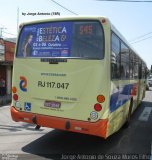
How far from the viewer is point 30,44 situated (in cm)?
727

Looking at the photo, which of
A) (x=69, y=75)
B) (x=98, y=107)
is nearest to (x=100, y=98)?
(x=98, y=107)

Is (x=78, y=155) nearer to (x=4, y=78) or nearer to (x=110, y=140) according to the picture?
(x=110, y=140)

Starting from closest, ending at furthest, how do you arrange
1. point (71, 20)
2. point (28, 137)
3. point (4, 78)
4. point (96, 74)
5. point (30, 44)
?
point (96, 74) → point (71, 20) → point (30, 44) → point (28, 137) → point (4, 78)

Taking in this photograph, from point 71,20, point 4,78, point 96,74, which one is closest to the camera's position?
point 96,74

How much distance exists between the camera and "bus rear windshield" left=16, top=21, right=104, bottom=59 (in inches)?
257

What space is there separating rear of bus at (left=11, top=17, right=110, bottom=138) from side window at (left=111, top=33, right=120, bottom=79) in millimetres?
354

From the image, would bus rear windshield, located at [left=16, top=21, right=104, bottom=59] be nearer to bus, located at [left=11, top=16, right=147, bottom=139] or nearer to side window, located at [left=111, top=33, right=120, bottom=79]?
bus, located at [left=11, top=16, right=147, bottom=139]

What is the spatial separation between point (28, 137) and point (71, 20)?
3511 millimetres

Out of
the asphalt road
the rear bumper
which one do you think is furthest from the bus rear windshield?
the asphalt road

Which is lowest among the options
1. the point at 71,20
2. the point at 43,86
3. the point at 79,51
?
the point at 43,86

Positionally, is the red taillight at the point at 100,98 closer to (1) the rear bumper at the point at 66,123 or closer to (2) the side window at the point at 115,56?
(1) the rear bumper at the point at 66,123

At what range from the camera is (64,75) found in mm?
6684

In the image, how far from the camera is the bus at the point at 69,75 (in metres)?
6.36

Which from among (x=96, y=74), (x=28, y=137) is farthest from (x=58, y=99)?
(x=28, y=137)
